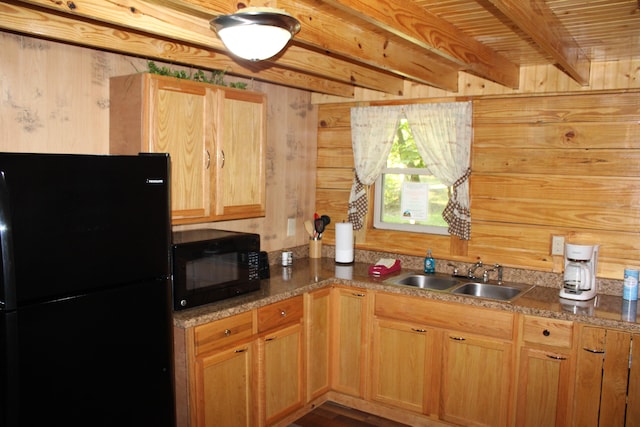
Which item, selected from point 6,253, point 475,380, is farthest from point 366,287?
point 6,253

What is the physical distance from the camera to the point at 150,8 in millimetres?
2213

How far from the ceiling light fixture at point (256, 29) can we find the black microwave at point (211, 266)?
1.16 m

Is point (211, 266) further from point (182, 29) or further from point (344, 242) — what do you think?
point (344, 242)

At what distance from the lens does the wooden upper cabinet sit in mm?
2705

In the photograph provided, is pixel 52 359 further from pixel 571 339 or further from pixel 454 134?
pixel 454 134

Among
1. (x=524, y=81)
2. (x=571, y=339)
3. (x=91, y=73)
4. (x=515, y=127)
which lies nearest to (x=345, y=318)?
(x=571, y=339)

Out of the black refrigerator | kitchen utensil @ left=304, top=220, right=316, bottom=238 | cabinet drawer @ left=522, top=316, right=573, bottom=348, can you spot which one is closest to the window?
kitchen utensil @ left=304, top=220, right=316, bottom=238

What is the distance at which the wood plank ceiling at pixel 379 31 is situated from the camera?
2061 mm

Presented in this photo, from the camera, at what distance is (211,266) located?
287cm

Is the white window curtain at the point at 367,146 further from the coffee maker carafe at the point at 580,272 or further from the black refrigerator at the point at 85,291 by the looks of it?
the black refrigerator at the point at 85,291

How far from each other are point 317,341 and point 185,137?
61.8 inches

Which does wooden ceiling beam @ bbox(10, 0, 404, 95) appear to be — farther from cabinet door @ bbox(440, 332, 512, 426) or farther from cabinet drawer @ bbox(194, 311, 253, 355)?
cabinet door @ bbox(440, 332, 512, 426)

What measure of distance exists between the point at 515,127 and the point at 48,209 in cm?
279

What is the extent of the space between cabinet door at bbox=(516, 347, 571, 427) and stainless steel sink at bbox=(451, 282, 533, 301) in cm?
47
